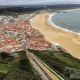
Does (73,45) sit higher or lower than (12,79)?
lower

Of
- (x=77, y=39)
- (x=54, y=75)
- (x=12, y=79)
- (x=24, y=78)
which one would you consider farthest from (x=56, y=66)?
(x=77, y=39)

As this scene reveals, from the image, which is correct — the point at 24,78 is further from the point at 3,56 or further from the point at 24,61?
the point at 3,56

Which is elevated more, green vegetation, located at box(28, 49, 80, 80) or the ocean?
the ocean

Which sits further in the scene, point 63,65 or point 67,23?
point 67,23

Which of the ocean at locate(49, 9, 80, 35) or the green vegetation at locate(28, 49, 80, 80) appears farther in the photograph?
the ocean at locate(49, 9, 80, 35)

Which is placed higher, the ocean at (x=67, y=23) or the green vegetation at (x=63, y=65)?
the ocean at (x=67, y=23)

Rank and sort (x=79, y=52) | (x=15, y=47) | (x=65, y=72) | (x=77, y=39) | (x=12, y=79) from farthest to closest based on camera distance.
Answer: (x=77, y=39), (x=15, y=47), (x=79, y=52), (x=65, y=72), (x=12, y=79)

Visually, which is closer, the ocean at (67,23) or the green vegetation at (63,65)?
the green vegetation at (63,65)

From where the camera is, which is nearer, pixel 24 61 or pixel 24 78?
pixel 24 78

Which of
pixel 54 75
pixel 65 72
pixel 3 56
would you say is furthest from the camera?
pixel 3 56

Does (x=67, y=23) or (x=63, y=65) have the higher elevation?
(x=67, y=23)
